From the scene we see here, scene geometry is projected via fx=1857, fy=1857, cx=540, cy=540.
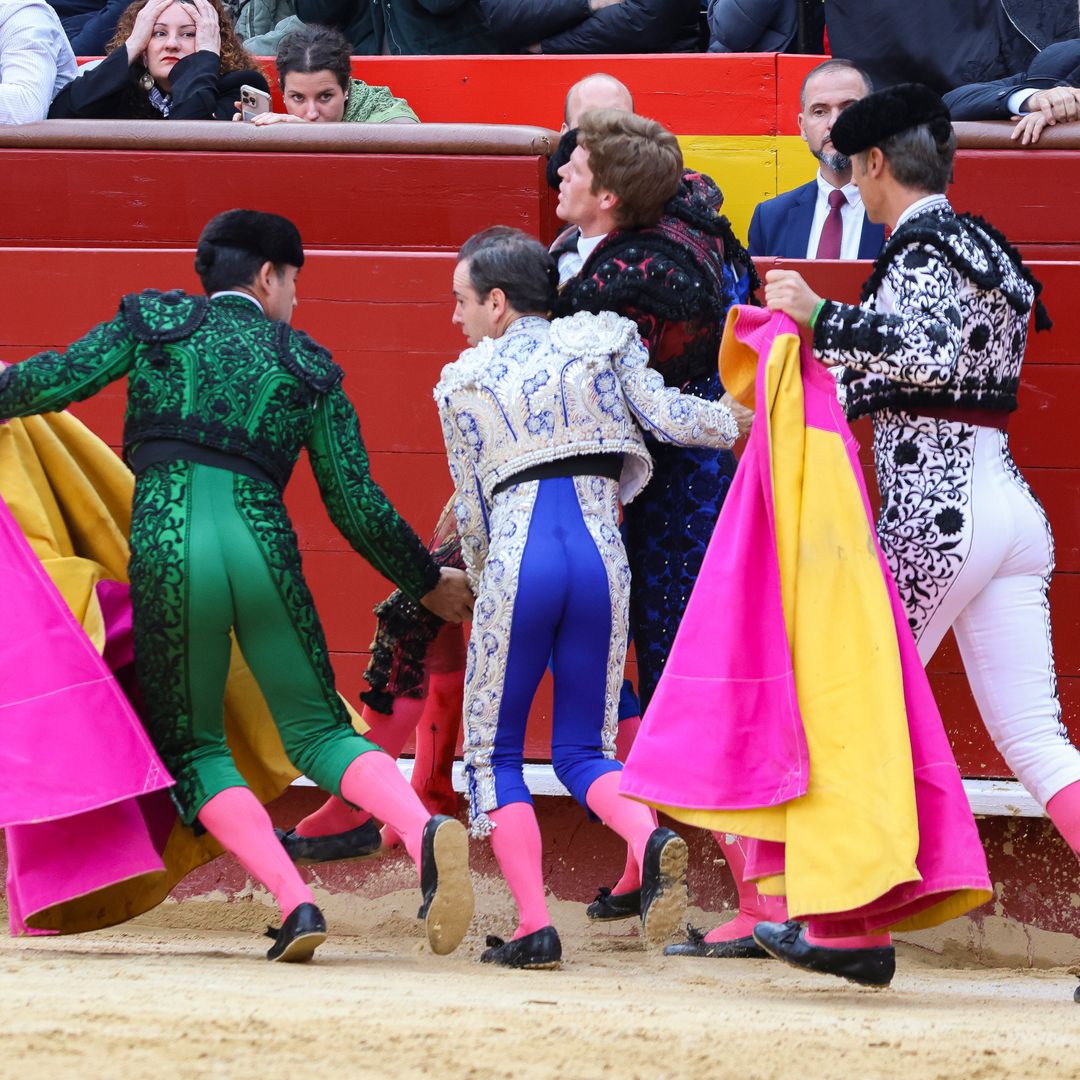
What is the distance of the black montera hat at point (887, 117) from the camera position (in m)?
3.79

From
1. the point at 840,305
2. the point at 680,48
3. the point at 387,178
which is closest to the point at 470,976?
the point at 840,305

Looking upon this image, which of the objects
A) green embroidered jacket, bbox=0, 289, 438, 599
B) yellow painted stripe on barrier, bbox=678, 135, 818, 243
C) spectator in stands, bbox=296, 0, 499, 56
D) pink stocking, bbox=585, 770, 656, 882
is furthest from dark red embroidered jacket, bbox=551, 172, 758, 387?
spectator in stands, bbox=296, 0, 499, 56

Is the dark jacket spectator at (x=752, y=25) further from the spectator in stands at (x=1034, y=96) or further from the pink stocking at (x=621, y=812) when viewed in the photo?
the pink stocking at (x=621, y=812)

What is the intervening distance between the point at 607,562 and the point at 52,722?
123 cm

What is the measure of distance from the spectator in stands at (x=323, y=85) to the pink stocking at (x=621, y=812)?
2603 millimetres

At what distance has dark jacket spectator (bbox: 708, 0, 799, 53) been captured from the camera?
6598 millimetres

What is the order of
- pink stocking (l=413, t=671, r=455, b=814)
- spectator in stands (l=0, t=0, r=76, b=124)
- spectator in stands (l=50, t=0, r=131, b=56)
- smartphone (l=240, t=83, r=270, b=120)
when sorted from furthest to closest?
1. spectator in stands (l=50, t=0, r=131, b=56)
2. smartphone (l=240, t=83, r=270, b=120)
3. spectator in stands (l=0, t=0, r=76, b=124)
4. pink stocking (l=413, t=671, r=455, b=814)

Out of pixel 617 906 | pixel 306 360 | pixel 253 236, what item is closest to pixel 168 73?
pixel 253 236

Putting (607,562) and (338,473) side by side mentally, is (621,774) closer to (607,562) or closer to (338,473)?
(607,562)

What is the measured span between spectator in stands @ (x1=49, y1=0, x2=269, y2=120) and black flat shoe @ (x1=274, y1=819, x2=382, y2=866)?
252cm

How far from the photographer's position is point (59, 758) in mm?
3859

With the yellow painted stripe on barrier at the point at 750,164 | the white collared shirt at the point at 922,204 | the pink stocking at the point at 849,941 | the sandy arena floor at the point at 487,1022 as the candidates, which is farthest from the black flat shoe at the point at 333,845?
the yellow painted stripe on barrier at the point at 750,164

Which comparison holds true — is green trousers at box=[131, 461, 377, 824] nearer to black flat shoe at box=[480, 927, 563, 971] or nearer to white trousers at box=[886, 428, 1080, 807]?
black flat shoe at box=[480, 927, 563, 971]

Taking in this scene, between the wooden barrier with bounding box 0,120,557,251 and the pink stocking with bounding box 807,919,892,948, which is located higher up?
the wooden barrier with bounding box 0,120,557,251
